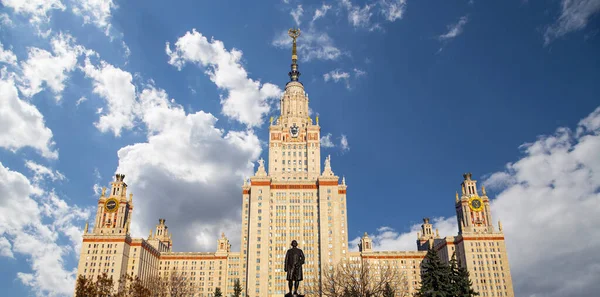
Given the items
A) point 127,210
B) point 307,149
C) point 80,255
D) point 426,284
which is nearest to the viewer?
point 426,284

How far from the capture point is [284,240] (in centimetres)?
16425

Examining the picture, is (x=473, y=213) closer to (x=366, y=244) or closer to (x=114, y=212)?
(x=366, y=244)

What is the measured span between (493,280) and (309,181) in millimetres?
67191

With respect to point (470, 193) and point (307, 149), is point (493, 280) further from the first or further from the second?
point (307, 149)

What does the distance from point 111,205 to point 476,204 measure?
121098 millimetres

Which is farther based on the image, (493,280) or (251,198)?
(251,198)

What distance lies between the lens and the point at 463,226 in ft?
529

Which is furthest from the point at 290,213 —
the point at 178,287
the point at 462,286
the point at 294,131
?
the point at 462,286

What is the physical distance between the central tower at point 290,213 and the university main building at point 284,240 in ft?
1.09

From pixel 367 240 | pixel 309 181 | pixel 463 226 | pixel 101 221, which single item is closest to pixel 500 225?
pixel 463 226

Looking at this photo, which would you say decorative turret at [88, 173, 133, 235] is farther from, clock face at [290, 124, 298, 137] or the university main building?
clock face at [290, 124, 298, 137]

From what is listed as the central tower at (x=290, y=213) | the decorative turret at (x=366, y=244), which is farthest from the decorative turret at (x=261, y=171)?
the decorative turret at (x=366, y=244)

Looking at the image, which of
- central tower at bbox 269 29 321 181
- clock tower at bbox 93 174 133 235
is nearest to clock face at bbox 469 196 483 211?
central tower at bbox 269 29 321 181

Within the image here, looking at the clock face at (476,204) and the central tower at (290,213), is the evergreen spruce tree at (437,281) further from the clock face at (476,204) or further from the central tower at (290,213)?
the clock face at (476,204)
